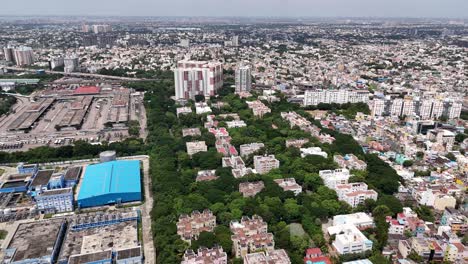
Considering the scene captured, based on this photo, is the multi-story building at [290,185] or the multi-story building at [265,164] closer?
the multi-story building at [290,185]

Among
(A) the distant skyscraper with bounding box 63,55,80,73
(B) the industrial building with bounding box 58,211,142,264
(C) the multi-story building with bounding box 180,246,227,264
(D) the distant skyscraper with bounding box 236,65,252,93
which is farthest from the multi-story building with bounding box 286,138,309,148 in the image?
(A) the distant skyscraper with bounding box 63,55,80,73

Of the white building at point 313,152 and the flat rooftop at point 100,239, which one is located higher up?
the white building at point 313,152

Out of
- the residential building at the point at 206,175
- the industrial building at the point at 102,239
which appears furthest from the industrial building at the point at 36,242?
the residential building at the point at 206,175

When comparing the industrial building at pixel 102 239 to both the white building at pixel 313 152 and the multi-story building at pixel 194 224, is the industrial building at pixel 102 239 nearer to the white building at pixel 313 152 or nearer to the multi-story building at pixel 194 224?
the multi-story building at pixel 194 224

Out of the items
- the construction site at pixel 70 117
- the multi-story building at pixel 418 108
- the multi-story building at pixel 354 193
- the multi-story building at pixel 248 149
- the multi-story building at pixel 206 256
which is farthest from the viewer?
the multi-story building at pixel 418 108

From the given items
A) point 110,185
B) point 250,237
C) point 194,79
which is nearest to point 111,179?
point 110,185

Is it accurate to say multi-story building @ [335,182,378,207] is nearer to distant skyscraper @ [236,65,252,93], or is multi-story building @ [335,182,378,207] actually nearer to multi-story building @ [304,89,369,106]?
multi-story building @ [304,89,369,106]
